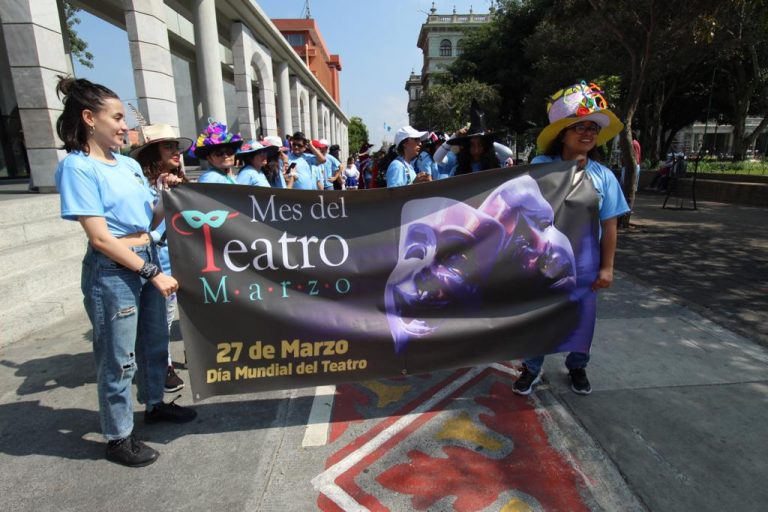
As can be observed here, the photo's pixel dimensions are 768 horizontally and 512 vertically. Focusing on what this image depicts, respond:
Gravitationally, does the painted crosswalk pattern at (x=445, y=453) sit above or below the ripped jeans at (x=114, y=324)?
below

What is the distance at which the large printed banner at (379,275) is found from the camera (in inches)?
103

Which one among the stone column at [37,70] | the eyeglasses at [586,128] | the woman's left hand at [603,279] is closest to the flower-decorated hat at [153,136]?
the eyeglasses at [586,128]

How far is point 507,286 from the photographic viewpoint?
2928 mm

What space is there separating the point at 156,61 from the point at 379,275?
7938 millimetres

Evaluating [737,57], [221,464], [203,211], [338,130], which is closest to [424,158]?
[203,211]

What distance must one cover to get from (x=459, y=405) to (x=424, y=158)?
17.5 ft

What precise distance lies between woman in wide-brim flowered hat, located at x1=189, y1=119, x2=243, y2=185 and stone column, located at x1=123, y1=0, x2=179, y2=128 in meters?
5.53

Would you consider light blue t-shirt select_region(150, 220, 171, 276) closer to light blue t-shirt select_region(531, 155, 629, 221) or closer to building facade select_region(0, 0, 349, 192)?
light blue t-shirt select_region(531, 155, 629, 221)

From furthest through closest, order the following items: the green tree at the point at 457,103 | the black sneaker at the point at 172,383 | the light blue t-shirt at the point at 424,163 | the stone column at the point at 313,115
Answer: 1. the green tree at the point at 457,103
2. the stone column at the point at 313,115
3. the light blue t-shirt at the point at 424,163
4. the black sneaker at the point at 172,383

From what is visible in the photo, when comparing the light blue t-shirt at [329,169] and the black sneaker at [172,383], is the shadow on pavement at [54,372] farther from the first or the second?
Answer: the light blue t-shirt at [329,169]

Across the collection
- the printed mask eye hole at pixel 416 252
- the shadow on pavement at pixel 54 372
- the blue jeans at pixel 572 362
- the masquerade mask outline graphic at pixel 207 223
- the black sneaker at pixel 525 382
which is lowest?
the shadow on pavement at pixel 54 372

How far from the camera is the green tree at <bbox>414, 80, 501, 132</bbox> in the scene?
113ft

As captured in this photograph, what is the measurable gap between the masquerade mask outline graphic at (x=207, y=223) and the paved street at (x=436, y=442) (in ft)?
3.59

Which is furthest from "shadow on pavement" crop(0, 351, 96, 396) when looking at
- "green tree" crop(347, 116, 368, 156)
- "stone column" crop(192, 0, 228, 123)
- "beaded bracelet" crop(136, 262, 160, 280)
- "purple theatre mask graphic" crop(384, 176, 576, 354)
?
"green tree" crop(347, 116, 368, 156)
